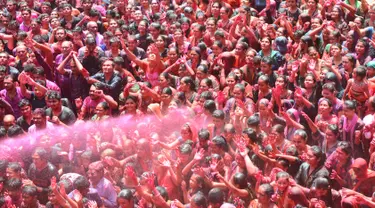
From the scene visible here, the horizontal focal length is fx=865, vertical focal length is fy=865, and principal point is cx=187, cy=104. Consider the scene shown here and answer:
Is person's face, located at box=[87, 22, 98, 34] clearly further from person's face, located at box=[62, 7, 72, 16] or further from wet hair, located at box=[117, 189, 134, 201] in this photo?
wet hair, located at box=[117, 189, 134, 201]

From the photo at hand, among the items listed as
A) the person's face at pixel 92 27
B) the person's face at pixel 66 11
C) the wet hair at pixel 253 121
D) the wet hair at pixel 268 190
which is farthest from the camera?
the person's face at pixel 66 11

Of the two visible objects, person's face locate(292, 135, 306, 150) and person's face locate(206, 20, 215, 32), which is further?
person's face locate(206, 20, 215, 32)

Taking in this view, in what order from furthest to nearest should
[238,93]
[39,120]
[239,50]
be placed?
[239,50] → [238,93] → [39,120]

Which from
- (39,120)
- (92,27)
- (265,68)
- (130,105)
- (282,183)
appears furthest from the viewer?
(92,27)

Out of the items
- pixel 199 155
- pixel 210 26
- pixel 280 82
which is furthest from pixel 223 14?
pixel 199 155

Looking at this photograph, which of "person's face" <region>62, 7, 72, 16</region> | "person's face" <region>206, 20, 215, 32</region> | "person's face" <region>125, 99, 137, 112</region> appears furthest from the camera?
"person's face" <region>62, 7, 72, 16</region>

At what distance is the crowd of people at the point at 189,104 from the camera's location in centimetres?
740

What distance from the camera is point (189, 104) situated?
29.7 ft

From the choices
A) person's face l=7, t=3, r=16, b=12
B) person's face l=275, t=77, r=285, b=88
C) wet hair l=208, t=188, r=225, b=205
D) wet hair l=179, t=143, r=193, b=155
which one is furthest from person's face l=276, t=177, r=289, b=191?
person's face l=7, t=3, r=16, b=12

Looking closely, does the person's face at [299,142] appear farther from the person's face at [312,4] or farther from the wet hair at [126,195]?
the person's face at [312,4]

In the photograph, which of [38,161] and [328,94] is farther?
[328,94]

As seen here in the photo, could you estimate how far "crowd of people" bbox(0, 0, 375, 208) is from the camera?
7.40 metres

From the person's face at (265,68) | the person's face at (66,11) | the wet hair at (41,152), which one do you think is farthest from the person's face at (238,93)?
the person's face at (66,11)

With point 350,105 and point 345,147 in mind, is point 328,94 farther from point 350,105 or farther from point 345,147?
point 345,147
